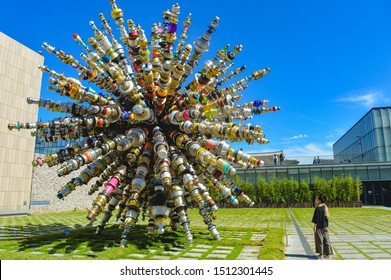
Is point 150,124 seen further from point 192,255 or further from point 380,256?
point 380,256

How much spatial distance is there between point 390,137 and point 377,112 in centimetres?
460

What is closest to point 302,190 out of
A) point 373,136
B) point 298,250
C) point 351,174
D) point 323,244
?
point 351,174

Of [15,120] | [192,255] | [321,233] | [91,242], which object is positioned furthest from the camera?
[15,120]

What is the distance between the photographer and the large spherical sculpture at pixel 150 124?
732cm

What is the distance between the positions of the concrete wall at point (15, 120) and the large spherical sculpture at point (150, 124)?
2690cm

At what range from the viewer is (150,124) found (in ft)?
28.3

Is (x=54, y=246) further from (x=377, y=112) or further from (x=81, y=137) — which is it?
(x=377, y=112)

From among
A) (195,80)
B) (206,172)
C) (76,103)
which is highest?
(195,80)

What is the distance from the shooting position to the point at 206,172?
9.50 meters

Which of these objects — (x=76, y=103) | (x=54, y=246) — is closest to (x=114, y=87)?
(x=76, y=103)

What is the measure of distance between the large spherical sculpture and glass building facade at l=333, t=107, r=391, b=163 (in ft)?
159

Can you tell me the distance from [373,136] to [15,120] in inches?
2047

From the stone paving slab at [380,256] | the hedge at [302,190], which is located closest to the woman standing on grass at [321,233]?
the stone paving slab at [380,256]
